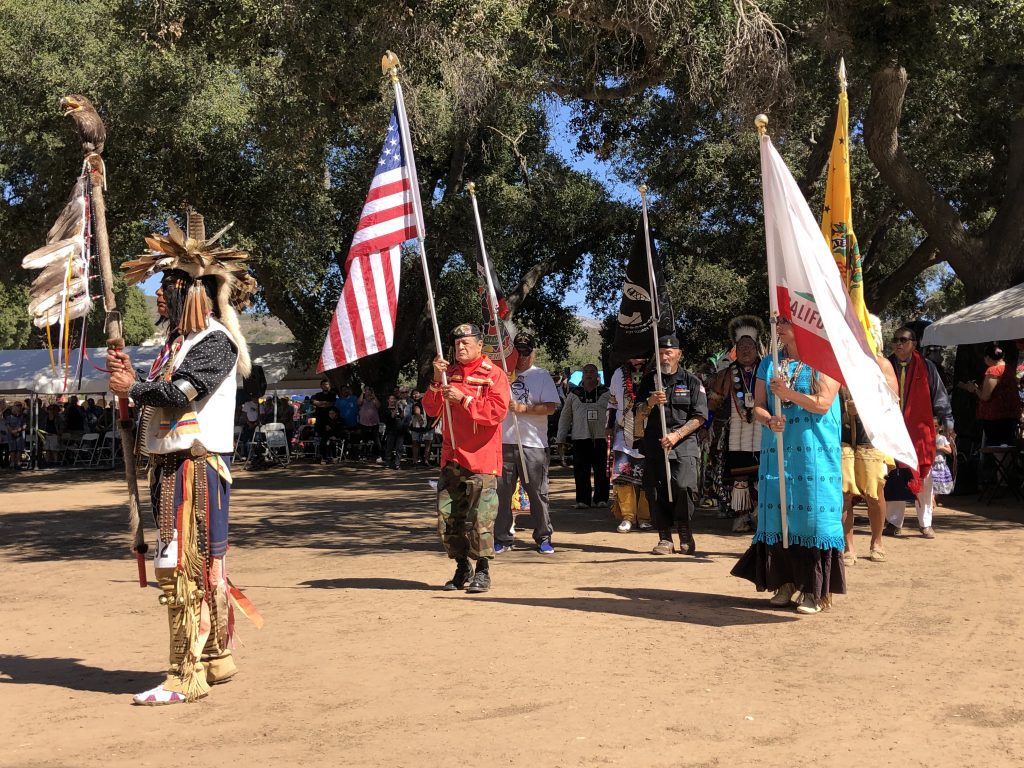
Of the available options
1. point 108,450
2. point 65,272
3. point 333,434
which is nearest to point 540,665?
point 65,272

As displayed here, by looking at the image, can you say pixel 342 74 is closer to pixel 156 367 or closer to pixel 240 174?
pixel 156 367

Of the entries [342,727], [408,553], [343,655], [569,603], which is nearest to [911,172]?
[408,553]

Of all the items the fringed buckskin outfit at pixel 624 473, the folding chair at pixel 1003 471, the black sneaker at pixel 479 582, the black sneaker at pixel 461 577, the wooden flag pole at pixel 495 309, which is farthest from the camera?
the folding chair at pixel 1003 471

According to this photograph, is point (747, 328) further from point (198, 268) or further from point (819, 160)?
point (819, 160)

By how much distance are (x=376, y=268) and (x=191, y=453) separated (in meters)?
2.65

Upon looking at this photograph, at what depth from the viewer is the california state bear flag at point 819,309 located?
666 centimetres

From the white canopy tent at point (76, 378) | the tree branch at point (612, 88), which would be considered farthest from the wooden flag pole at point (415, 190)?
the white canopy tent at point (76, 378)

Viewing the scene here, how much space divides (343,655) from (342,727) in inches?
55.2

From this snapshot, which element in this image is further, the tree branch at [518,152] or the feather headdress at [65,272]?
the tree branch at [518,152]

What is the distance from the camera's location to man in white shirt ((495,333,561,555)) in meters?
10.3

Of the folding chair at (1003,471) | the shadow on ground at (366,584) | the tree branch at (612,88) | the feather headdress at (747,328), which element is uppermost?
the tree branch at (612,88)

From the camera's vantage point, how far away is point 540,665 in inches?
239

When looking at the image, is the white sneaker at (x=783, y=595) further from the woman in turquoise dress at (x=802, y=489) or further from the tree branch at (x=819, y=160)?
the tree branch at (x=819, y=160)

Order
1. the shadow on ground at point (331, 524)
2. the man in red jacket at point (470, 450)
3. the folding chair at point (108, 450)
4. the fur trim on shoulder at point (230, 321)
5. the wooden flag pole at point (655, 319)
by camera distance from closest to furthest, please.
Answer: the fur trim on shoulder at point (230, 321) < the man in red jacket at point (470, 450) < the wooden flag pole at point (655, 319) < the shadow on ground at point (331, 524) < the folding chair at point (108, 450)
